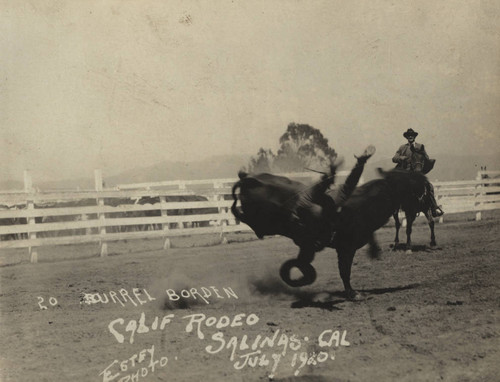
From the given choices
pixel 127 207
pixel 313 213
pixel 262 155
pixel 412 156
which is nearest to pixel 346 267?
pixel 313 213

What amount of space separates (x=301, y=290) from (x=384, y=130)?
7.62ft

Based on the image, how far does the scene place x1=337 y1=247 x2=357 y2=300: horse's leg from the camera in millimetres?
5566

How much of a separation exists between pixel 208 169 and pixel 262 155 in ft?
2.49

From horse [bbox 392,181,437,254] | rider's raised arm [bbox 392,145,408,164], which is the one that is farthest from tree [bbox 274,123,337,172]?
horse [bbox 392,181,437,254]

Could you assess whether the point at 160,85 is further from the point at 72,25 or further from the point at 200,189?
the point at 200,189

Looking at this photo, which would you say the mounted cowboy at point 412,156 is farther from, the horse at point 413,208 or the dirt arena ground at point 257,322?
the dirt arena ground at point 257,322

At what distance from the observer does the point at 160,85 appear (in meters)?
5.82

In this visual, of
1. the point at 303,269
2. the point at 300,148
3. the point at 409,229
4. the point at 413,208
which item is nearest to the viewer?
the point at 303,269

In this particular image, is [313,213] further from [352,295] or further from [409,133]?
[409,133]


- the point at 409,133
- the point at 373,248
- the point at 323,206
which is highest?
the point at 409,133

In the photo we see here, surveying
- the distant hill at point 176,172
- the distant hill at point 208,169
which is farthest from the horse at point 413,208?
the distant hill at point 176,172

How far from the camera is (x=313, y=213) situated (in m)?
5.44

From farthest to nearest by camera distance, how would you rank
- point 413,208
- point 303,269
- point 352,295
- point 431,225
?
point 431,225 → point 413,208 → point 303,269 → point 352,295

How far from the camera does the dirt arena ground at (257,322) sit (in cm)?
453
